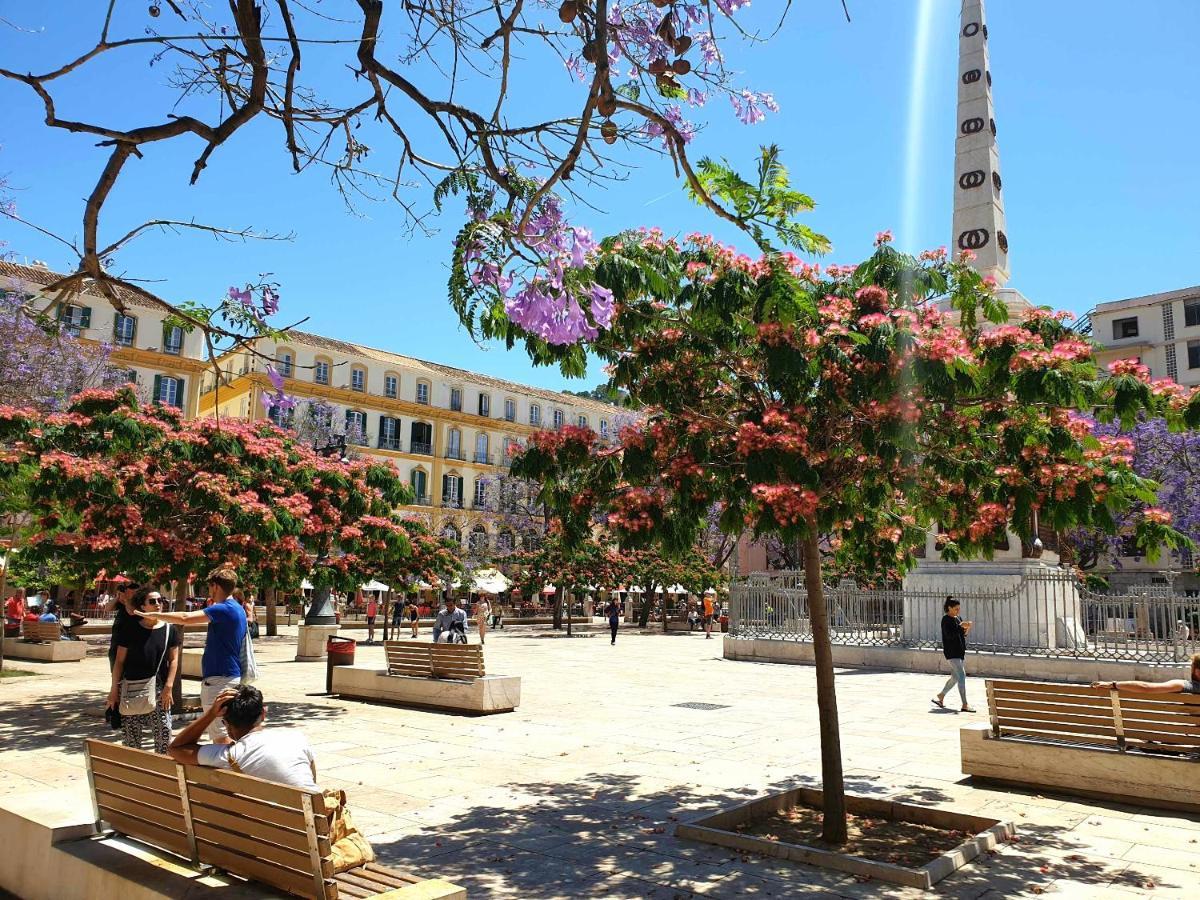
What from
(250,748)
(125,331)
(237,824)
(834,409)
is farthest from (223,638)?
(125,331)

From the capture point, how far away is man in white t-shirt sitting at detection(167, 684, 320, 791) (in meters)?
4.12

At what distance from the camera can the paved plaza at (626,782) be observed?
5.35 metres

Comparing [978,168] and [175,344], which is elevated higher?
[175,344]

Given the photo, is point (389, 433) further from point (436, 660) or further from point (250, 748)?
point (250, 748)

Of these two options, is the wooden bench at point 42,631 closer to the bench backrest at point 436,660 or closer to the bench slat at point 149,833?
the bench backrest at point 436,660

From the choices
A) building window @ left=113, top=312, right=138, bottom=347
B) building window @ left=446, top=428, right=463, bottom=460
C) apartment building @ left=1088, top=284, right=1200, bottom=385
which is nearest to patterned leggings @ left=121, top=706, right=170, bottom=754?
building window @ left=113, top=312, right=138, bottom=347

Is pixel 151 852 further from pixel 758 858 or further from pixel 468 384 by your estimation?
pixel 468 384

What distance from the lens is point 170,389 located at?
45.3m

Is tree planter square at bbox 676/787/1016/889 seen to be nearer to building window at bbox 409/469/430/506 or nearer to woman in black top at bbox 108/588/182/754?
woman in black top at bbox 108/588/182/754

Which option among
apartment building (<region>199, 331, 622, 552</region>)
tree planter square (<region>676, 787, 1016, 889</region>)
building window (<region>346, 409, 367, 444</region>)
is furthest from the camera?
apartment building (<region>199, 331, 622, 552</region>)

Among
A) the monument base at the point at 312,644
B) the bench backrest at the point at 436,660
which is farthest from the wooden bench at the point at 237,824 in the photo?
the monument base at the point at 312,644

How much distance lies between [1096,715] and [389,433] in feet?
167

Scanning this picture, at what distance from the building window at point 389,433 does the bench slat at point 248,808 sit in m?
51.7

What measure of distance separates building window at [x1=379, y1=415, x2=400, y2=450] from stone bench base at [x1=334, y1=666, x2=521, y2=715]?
4245 centimetres
